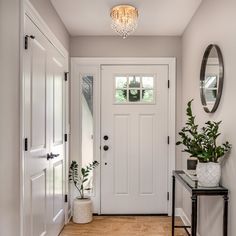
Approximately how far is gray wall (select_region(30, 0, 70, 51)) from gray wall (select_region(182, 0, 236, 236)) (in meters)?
1.49

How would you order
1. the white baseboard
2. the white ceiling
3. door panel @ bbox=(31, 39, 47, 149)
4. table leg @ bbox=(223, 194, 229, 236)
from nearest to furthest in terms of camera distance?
table leg @ bbox=(223, 194, 229, 236) → door panel @ bbox=(31, 39, 47, 149) → the white ceiling → the white baseboard

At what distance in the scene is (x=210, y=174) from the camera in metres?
2.11

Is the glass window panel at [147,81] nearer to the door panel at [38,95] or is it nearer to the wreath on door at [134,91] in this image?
the wreath on door at [134,91]

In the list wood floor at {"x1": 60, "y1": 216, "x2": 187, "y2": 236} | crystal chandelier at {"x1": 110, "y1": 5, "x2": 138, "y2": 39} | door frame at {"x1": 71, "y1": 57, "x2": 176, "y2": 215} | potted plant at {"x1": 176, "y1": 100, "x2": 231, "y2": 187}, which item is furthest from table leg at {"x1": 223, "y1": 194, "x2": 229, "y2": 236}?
crystal chandelier at {"x1": 110, "y1": 5, "x2": 138, "y2": 39}

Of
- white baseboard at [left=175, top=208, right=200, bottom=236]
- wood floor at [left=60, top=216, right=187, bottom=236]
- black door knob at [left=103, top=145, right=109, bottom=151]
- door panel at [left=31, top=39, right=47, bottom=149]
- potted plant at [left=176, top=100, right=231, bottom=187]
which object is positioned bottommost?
wood floor at [left=60, top=216, right=187, bottom=236]

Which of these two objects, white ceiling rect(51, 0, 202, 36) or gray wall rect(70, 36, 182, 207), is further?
gray wall rect(70, 36, 182, 207)

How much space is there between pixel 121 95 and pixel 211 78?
61.6 inches

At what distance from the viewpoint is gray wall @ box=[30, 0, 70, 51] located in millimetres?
2467

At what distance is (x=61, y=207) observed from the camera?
3.33 meters

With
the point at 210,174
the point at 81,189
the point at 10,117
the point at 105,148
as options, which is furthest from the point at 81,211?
the point at 10,117

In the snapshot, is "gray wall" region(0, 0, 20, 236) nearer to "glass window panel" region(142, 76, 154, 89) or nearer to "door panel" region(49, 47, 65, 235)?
"door panel" region(49, 47, 65, 235)

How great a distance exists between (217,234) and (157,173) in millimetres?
1574

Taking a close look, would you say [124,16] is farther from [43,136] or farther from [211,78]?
[43,136]

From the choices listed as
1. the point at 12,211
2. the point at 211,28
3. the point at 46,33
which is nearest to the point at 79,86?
the point at 46,33
